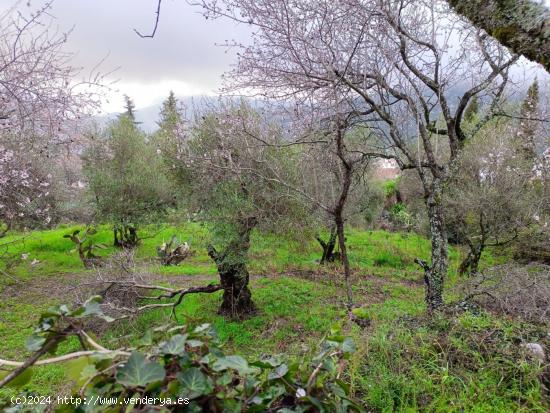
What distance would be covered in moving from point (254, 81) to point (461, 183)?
8.94 meters

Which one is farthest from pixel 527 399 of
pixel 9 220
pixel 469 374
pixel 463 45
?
pixel 9 220

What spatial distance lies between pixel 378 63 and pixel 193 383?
5217 mm

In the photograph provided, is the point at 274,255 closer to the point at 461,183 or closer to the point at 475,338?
the point at 461,183

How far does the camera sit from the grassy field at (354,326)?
204 cm

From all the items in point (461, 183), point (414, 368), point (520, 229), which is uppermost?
point (461, 183)

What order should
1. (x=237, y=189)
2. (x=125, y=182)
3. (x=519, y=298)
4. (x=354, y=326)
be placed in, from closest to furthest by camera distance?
(x=519, y=298) → (x=354, y=326) → (x=237, y=189) → (x=125, y=182)

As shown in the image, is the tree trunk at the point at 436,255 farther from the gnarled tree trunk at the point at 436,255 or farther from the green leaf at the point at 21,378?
the green leaf at the point at 21,378

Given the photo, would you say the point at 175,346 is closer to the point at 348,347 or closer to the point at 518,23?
the point at 348,347

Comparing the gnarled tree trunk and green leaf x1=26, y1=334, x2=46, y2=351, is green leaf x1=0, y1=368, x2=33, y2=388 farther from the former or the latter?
the gnarled tree trunk

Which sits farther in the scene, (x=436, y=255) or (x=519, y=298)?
(x=436, y=255)

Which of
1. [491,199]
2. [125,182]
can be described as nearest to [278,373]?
[491,199]

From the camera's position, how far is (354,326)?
464cm

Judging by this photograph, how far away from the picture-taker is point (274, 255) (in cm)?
1166

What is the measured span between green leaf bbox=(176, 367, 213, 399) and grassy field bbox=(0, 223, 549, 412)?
0.29m
